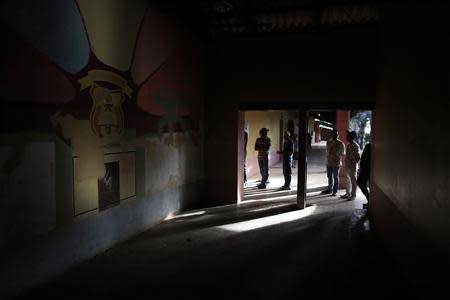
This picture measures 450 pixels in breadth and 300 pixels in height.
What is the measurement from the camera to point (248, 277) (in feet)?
12.6

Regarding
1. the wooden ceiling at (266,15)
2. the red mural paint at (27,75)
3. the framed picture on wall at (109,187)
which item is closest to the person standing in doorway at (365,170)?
the wooden ceiling at (266,15)

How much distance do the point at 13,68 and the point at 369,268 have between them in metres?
4.41

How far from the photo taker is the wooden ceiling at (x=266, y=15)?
6.33 metres

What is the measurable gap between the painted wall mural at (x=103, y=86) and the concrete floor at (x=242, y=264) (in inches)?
33.3

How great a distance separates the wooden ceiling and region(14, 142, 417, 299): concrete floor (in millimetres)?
3924

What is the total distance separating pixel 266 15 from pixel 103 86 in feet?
13.2

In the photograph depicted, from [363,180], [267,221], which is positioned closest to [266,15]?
[363,180]

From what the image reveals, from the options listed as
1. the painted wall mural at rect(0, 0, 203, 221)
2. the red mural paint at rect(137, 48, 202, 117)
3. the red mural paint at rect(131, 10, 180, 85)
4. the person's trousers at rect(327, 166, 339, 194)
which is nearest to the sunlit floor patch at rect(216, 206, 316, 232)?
the painted wall mural at rect(0, 0, 203, 221)

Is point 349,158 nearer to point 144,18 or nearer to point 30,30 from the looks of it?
point 144,18

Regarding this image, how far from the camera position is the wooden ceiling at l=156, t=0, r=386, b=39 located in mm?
6328

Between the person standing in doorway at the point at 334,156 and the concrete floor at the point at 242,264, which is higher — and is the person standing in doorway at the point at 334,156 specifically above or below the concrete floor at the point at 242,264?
above

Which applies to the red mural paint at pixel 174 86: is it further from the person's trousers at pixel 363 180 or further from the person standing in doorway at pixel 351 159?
the person's trousers at pixel 363 180

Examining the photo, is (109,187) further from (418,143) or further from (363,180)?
(363,180)

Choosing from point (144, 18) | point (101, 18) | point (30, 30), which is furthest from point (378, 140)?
point (30, 30)
